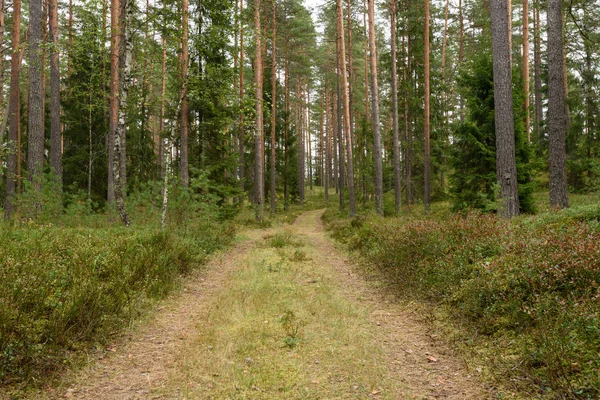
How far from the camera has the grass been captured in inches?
131

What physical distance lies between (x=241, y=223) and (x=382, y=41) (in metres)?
22.1

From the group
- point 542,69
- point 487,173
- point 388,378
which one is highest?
point 542,69

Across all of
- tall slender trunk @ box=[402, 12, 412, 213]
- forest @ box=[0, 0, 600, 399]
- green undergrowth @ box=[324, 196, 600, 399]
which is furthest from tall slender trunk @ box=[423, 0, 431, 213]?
green undergrowth @ box=[324, 196, 600, 399]

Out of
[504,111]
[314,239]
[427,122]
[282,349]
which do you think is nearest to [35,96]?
[314,239]

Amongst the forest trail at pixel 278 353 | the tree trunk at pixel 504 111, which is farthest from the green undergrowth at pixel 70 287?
the tree trunk at pixel 504 111

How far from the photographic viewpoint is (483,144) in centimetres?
1221

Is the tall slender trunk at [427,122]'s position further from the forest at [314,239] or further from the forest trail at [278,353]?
the forest trail at [278,353]

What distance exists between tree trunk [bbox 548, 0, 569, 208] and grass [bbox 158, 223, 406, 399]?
7.84 m

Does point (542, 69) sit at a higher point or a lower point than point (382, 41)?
lower

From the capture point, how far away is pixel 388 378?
11.5 ft

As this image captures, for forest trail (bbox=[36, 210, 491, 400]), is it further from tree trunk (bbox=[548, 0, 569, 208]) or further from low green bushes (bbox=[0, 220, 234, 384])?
tree trunk (bbox=[548, 0, 569, 208])

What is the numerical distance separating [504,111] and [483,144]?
318cm

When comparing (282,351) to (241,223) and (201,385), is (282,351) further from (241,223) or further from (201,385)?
(241,223)

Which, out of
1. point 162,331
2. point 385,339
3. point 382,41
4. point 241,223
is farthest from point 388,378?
point 382,41
